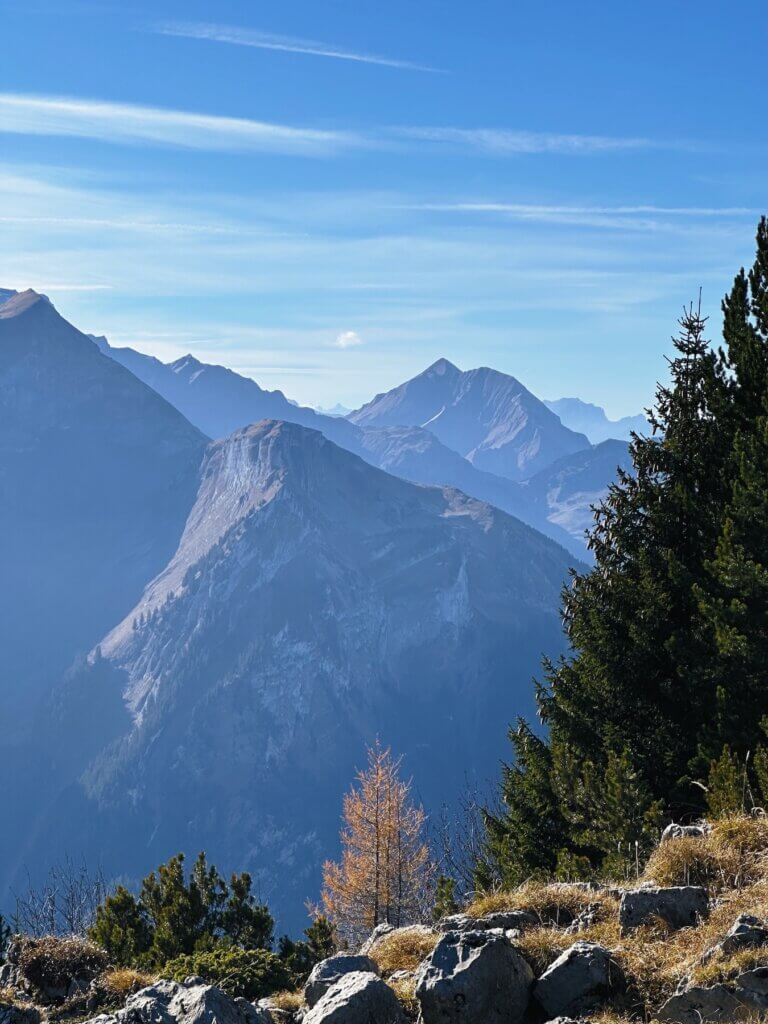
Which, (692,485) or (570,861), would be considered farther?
(692,485)

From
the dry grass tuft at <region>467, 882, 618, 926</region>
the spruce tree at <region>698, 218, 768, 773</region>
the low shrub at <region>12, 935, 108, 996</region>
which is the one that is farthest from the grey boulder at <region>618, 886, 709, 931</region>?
the spruce tree at <region>698, 218, 768, 773</region>

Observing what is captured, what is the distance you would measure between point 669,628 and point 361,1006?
18.6 m

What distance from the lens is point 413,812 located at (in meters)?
66.2

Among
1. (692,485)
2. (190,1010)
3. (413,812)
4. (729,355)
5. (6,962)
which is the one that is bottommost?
(413,812)

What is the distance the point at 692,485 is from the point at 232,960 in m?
20.2

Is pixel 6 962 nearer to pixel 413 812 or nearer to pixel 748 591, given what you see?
Result: pixel 748 591

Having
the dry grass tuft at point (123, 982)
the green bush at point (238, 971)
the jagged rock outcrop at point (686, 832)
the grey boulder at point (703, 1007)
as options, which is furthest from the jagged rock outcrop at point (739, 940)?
the dry grass tuft at point (123, 982)

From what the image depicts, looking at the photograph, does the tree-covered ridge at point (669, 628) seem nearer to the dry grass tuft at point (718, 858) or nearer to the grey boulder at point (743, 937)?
the dry grass tuft at point (718, 858)

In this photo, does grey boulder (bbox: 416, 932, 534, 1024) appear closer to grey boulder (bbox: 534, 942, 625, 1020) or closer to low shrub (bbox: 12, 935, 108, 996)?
grey boulder (bbox: 534, 942, 625, 1020)

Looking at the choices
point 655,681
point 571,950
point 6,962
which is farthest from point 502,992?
point 655,681

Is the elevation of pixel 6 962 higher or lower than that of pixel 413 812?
higher

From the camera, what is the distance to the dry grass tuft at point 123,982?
1138 centimetres

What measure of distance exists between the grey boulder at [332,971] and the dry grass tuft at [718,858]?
3.55m

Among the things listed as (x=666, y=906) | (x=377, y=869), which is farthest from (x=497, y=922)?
(x=377, y=869)
